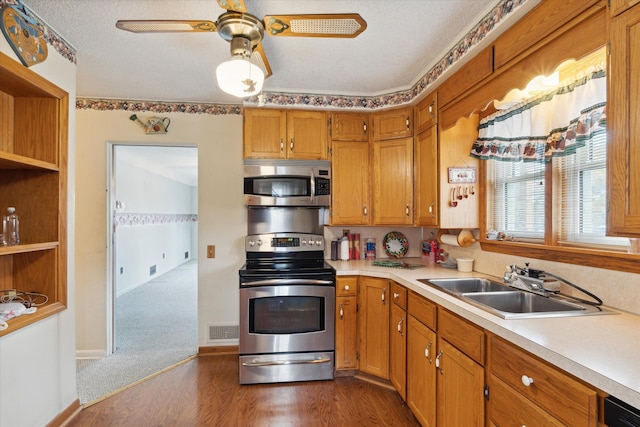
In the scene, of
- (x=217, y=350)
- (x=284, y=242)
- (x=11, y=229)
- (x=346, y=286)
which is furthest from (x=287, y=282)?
(x=11, y=229)

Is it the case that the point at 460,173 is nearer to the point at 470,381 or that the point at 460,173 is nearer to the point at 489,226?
the point at 489,226

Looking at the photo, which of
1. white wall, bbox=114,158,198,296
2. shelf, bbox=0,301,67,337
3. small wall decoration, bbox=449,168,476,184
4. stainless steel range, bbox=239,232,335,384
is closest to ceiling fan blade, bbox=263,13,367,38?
small wall decoration, bbox=449,168,476,184

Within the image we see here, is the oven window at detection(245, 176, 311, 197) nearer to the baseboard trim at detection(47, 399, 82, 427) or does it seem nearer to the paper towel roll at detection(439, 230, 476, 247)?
the paper towel roll at detection(439, 230, 476, 247)

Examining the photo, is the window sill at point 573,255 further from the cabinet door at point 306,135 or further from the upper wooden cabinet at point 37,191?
A: the upper wooden cabinet at point 37,191

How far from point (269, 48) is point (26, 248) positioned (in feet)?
5.91

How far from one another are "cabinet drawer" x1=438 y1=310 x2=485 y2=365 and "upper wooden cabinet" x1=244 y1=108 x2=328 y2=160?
1727 mm

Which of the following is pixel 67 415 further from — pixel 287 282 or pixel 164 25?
pixel 164 25

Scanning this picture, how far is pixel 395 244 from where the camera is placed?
10.1ft

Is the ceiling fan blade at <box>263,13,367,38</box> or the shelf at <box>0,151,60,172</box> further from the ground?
the ceiling fan blade at <box>263,13,367,38</box>

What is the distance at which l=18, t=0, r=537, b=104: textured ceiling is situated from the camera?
1.64m

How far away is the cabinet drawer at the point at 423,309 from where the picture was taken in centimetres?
172

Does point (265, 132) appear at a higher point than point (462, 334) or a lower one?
higher

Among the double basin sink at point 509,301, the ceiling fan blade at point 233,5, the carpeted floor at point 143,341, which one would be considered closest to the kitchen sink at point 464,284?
the double basin sink at point 509,301

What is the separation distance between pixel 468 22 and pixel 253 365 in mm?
2721
